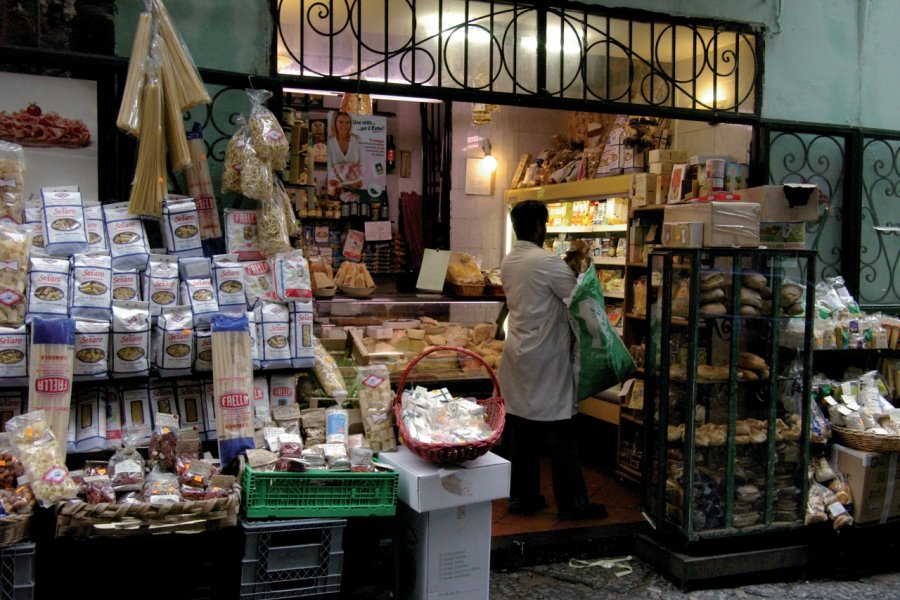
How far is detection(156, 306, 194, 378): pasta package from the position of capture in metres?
4.09

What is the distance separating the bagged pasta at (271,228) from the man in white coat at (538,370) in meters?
1.67

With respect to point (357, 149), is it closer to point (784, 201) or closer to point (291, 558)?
point (784, 201)

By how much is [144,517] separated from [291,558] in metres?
0.67

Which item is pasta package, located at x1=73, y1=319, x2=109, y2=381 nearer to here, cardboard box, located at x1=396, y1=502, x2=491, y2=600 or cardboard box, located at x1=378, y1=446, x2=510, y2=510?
cardboard box, located at x1=378, y1=446, x2=510, y2=510

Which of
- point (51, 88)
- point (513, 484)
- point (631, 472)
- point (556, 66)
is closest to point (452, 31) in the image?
point (556, 66)

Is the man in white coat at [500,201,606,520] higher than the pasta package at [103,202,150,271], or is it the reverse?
the pasta package at [103,202,150,271]

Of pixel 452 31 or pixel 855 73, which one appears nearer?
pixel 452 31

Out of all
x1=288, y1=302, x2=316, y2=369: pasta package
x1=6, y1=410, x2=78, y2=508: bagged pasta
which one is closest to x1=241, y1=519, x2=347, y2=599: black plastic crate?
x1=6, y1=410, x2=78, y2=508: bagged pasta

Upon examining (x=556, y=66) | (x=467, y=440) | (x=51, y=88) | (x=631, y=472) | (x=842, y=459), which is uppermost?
(x=556, y=66)

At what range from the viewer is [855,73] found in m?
6.37

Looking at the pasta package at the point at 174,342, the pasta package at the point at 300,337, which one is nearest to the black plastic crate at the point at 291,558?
the pasta package at the point at 174,342

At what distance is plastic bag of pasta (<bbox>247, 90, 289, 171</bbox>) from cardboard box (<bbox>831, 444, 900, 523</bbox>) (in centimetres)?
386

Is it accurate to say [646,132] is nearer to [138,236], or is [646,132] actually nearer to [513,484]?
[513,484]

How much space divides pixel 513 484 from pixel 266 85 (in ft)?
9.93
